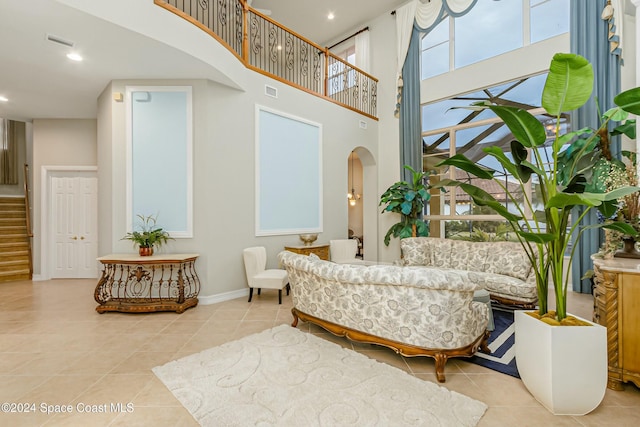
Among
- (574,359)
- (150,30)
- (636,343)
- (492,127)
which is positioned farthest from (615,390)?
(150,30)

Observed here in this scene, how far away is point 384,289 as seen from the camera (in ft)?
7.93

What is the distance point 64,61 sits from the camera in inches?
145

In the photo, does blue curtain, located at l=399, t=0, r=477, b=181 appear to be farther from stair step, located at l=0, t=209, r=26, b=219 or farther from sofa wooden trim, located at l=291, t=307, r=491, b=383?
stair step, located at l=0, t=209, r=26, b=219

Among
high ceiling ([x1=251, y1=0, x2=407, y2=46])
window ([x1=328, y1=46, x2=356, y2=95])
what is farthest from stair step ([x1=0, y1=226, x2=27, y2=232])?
window ([x1=328, y1=46, x2=356, y2=95])

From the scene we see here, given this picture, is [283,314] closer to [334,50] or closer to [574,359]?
[574,359]

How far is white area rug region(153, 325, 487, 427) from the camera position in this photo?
6.07 feet

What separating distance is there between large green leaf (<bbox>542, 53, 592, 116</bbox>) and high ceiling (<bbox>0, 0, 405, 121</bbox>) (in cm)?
378

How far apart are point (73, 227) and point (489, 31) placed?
9.35 meters

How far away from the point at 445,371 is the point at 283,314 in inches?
82.2

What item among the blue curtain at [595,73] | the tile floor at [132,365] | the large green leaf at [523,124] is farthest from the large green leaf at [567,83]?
the blue curtain at [595,73]

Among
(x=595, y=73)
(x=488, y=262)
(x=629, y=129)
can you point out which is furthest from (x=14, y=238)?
(x=595, y=73)

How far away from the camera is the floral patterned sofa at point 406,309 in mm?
2232

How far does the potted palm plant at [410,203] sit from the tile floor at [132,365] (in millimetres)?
2675

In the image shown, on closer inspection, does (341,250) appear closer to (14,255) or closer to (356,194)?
(356,194)
